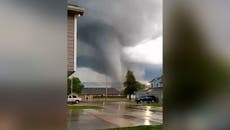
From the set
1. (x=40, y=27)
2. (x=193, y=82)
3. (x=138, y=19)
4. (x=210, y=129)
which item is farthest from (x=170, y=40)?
(x=138, y=19)

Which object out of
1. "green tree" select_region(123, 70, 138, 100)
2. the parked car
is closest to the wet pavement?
the parked car

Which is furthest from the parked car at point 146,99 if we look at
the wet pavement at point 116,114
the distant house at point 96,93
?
the distant house at point 96,93

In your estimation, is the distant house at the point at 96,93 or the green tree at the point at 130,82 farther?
the distant house at the point at 96,93

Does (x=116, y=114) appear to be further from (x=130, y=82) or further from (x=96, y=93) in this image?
(x=130, y=82)

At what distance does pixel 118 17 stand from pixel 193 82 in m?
4.87

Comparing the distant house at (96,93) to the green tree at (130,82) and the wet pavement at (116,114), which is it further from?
the wet pavement at (116,114)

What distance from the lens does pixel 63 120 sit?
834 millimetres

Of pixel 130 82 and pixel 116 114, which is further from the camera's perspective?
pixel 116 114

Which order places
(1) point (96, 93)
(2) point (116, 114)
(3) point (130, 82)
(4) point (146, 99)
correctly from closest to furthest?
(3) point (130, 82) < (1) point (96, 93) < (2) point (116, 114) < (4) point (146, 99)

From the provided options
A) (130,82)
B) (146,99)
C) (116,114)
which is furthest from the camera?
(146,99)

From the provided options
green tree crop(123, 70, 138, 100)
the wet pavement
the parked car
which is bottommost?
the wet pavement

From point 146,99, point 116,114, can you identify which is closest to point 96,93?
point 116,114

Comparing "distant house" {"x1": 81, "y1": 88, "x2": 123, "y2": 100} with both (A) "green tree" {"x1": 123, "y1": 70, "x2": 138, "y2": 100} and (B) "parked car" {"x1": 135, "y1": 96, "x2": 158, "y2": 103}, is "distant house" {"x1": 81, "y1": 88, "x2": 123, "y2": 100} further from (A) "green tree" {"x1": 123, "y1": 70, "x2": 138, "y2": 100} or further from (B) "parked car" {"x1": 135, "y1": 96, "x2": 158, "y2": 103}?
(B) "parked car" {"x1": 135, "y1": 96, "x2": 158, "y2": 103}

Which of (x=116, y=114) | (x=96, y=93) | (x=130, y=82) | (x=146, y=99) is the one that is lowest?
(x=116, y=114)
